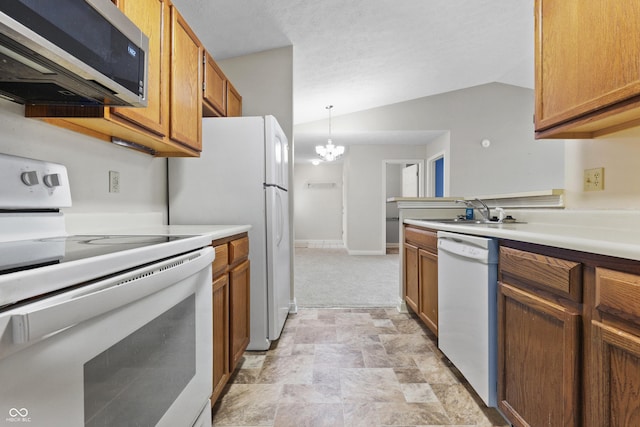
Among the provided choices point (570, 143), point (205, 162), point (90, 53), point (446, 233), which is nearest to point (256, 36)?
point (205, 162)

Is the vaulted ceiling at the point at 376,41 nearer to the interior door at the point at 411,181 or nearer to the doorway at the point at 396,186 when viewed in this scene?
the doorway at the point at 396,186

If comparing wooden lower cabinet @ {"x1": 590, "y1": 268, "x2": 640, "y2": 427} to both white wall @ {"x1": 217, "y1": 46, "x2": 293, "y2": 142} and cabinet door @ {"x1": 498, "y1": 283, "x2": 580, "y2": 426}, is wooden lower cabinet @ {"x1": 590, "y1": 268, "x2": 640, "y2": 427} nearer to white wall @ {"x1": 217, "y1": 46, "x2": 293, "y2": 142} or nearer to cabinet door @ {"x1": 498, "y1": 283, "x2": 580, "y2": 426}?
cabinet door @ {"x1": 498, "y1": 283, "x2": 580, "y2": 426}

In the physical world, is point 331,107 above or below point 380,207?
above

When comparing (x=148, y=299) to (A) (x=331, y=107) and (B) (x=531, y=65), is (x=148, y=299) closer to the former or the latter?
(A) (x=331, y=107)

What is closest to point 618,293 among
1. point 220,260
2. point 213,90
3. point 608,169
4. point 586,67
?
point 586,67

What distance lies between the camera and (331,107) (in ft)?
16.6

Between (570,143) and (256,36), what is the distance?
247 centimetres

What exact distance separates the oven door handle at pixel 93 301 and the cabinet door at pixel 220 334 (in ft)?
1.88

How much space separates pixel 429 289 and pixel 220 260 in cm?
147

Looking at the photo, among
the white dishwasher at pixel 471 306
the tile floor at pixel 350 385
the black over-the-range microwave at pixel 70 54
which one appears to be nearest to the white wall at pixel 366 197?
the tile floor at pixel 350 385

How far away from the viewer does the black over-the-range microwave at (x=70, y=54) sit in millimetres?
725

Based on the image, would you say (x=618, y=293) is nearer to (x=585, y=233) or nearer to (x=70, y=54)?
(x=585, y=233)

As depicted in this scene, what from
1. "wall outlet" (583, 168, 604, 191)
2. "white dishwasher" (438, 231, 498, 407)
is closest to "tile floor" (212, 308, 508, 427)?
"white dishwasher" (438, 231, 498, 407)

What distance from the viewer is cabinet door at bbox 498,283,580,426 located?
95cm
